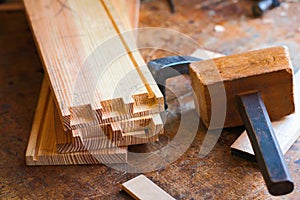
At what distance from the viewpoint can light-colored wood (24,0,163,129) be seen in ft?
3.74

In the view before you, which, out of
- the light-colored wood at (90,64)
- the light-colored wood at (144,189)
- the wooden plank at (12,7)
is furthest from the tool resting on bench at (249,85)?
the wooden plank at (12,7)

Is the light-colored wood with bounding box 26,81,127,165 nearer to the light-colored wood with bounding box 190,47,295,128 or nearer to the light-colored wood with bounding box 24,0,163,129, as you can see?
the light-colored wood with bounding box 24,0,163,129

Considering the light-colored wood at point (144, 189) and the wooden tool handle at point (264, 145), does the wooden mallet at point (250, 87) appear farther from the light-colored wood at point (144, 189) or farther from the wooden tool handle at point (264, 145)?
the light-colored wood at point (144, 189)

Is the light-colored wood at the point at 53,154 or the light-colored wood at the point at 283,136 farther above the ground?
the light-colored wood at the point at 283,136

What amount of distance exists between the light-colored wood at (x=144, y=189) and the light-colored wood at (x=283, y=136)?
0.23 m

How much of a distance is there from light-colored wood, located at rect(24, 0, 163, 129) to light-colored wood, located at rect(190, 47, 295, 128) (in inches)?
4.9

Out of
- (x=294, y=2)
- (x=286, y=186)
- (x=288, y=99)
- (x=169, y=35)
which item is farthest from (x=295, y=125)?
(x=294, y=2)

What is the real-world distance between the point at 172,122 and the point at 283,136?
30 cm

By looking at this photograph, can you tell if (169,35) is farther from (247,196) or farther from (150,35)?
(247,196)

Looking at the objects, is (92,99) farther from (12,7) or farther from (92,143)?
(12,7)

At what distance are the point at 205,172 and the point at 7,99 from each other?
0.69m

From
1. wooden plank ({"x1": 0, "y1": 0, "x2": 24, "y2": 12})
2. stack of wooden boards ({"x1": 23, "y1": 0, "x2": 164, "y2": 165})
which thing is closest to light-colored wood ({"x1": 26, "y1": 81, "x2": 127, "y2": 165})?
stack of wooden boards ({"x1": 23, "y1": 0, "x2": 164, "y2": 165})

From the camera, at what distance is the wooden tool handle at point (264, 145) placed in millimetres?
969

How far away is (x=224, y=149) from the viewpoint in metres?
1.21
